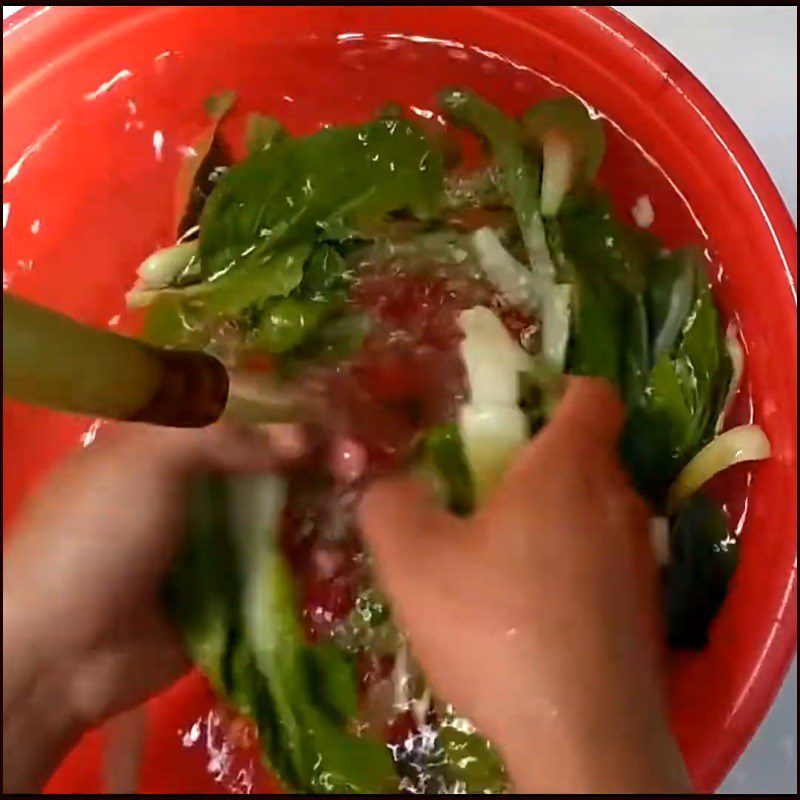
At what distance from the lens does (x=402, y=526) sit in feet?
1.73

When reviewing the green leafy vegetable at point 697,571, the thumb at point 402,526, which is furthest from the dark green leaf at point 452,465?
the green leafy vegetable at point 697,571

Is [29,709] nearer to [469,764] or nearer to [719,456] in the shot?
[469,764]

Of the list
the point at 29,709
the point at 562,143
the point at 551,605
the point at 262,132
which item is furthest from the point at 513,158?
the point at 29,709

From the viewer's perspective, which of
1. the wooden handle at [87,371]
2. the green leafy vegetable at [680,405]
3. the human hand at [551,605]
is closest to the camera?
the wooden handle at [87,371]

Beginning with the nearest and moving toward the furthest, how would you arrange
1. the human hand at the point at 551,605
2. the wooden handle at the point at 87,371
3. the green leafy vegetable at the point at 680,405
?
the wooden handle at the point at 87,371, the human hand at the point at 551,605, the green leafy vegetable at the point at 680,405

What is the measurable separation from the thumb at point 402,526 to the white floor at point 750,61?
0.27 meters

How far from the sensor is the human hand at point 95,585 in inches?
19.3

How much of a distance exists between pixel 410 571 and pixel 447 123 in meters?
0.26

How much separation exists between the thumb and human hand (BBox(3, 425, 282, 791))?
2.9 inches

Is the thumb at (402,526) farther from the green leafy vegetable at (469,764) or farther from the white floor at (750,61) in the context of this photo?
the white floor at (750,61)

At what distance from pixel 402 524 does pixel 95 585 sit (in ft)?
0.53

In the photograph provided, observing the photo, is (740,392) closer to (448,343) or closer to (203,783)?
(448,343)

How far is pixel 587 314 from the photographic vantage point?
1.83 feet

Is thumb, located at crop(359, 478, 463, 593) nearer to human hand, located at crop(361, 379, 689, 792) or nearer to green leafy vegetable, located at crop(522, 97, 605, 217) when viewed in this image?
human hand, located at crop(361, 379, 689, 792)
